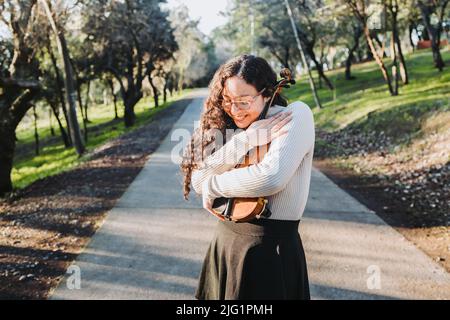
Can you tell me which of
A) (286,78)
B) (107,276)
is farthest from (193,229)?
(286,78)

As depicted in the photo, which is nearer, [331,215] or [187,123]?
[331,215]

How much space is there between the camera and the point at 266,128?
1.93 m

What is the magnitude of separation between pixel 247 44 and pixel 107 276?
3374cm

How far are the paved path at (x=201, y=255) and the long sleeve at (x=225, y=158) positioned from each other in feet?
8.06

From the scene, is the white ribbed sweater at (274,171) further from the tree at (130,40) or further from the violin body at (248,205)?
the tree at (130,40)

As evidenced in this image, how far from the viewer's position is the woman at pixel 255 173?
1.88 metres

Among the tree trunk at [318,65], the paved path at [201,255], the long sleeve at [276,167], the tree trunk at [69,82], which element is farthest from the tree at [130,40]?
the long sleeve at [276,167]

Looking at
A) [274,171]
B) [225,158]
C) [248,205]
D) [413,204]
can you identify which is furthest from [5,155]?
[274,171]

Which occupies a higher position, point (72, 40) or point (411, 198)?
point (72, 40)

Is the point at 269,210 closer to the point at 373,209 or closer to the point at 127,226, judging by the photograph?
the point at 127,226

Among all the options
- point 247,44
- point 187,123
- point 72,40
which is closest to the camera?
point 187,123

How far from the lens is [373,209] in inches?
269

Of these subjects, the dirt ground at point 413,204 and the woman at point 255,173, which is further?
the dirt ground at point 413,204

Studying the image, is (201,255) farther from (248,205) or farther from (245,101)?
(245,101)
